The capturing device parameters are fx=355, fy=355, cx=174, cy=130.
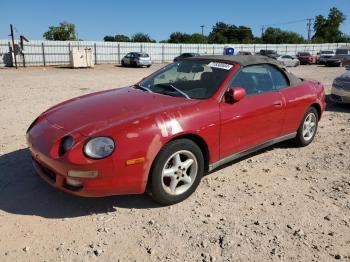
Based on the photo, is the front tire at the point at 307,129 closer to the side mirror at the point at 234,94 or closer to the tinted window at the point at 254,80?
the tinted window at the point at 254,80

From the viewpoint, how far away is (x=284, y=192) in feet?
13.5

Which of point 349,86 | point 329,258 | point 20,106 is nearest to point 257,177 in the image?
point 329,258

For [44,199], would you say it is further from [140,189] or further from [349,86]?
[349,86]

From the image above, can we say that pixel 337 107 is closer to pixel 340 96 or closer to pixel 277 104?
pixel 340 96

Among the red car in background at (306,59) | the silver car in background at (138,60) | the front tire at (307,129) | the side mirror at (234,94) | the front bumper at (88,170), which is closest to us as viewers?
the front bumper at (88,170)

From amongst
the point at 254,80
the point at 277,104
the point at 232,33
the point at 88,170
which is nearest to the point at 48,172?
the point at 88,170

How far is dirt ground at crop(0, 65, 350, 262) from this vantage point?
2982mm

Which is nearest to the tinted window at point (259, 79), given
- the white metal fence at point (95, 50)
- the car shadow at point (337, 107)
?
the car shadow at point (337, 107)

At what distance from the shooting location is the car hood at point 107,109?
351cm

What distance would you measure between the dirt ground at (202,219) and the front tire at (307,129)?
27.1 inches

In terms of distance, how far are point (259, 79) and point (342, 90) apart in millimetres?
5490

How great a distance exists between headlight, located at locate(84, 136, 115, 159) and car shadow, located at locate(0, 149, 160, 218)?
2.34 feet

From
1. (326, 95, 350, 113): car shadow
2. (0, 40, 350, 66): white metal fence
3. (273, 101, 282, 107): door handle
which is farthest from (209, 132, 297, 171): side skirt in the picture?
(0, 40, 350, 66): white metal fence

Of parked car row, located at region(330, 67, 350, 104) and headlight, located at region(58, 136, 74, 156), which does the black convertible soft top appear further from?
parked car row, located at region(330, 67, 350, 104)
